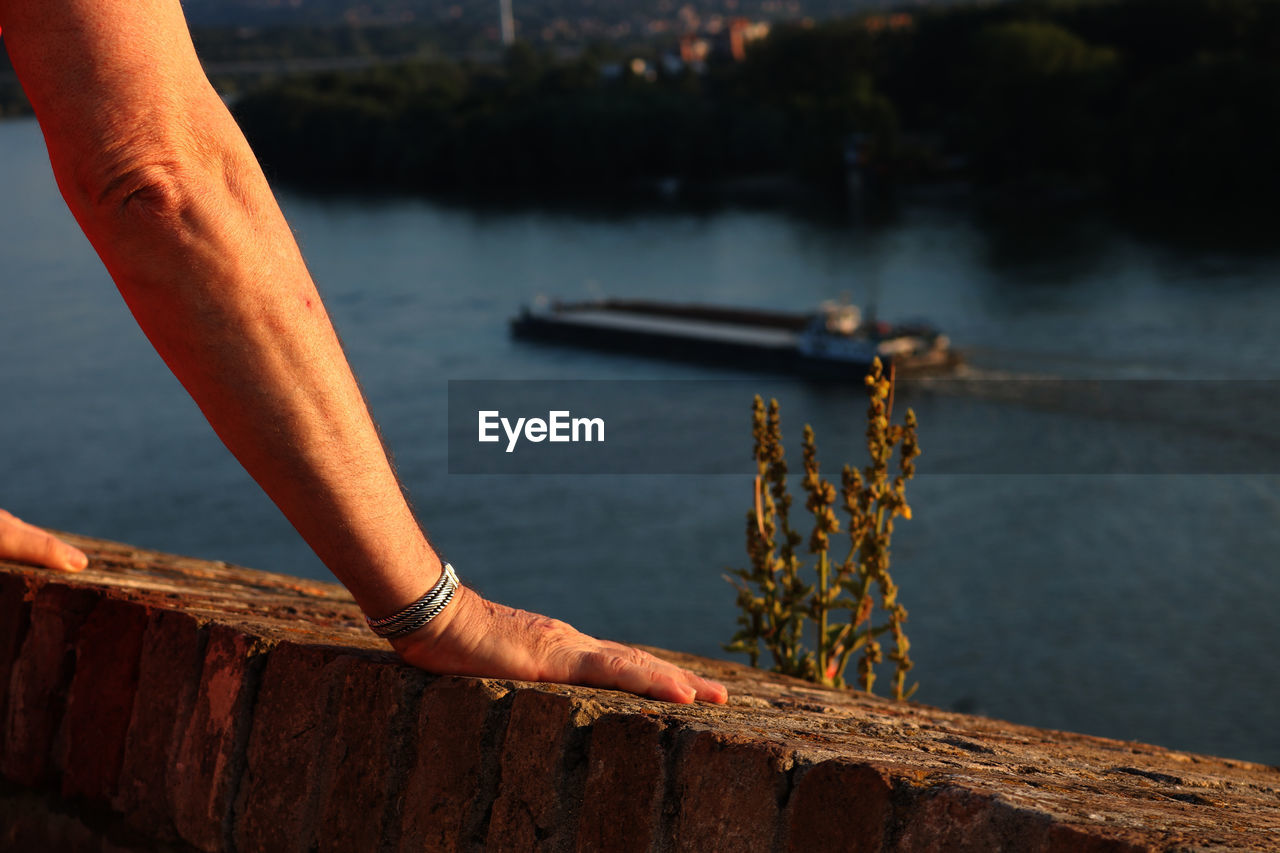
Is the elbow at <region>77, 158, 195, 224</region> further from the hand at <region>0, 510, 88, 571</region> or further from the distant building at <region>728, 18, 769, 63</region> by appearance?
the distant building at <region>728, 18, 769, 63</region>

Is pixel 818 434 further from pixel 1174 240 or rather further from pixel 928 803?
pixel 928 803

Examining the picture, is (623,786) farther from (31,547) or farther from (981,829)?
(31,547)

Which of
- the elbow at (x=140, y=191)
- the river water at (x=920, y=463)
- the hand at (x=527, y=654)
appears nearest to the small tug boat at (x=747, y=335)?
the river water at (x=920, y=463)

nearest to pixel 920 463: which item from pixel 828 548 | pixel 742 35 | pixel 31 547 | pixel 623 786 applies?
pixel 828 548

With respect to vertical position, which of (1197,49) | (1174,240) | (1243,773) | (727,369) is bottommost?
(1243,773)

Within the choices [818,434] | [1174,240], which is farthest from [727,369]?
[1174,240]

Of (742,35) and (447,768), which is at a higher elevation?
(742,35)
